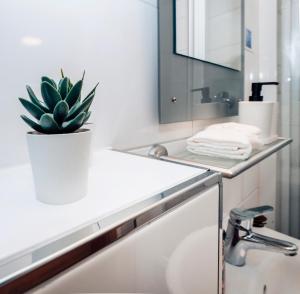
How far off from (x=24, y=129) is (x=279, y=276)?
36.1 inches

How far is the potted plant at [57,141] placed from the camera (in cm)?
28

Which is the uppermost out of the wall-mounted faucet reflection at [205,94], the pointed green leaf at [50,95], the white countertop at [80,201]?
the wall-mounted faucet reflection at [205,94]

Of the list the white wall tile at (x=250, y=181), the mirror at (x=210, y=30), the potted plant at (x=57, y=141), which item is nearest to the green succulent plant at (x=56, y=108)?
the potted plant at (x=57, y=141)

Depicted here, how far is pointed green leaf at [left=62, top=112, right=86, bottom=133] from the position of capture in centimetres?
29

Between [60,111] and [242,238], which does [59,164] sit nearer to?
[60,111]

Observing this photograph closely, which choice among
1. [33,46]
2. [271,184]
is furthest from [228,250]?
[33,46]

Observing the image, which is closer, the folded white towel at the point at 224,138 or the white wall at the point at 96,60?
the white wall at the point at 96,60

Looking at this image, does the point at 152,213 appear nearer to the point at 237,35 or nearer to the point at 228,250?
the point at 228,250

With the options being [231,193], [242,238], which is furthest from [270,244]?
[231,193]

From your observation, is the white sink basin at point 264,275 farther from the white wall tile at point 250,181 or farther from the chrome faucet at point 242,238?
the white wall tile at point 250,181

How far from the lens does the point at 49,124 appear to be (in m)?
0.28

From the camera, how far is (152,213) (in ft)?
0.92

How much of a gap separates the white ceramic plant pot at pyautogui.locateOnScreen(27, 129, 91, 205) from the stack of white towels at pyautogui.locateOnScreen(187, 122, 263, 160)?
36 centimetres

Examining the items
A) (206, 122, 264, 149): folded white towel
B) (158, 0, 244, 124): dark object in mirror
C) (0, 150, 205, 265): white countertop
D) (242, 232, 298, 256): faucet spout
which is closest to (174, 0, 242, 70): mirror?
(158, 0, 244, 124): dark object in mirror
